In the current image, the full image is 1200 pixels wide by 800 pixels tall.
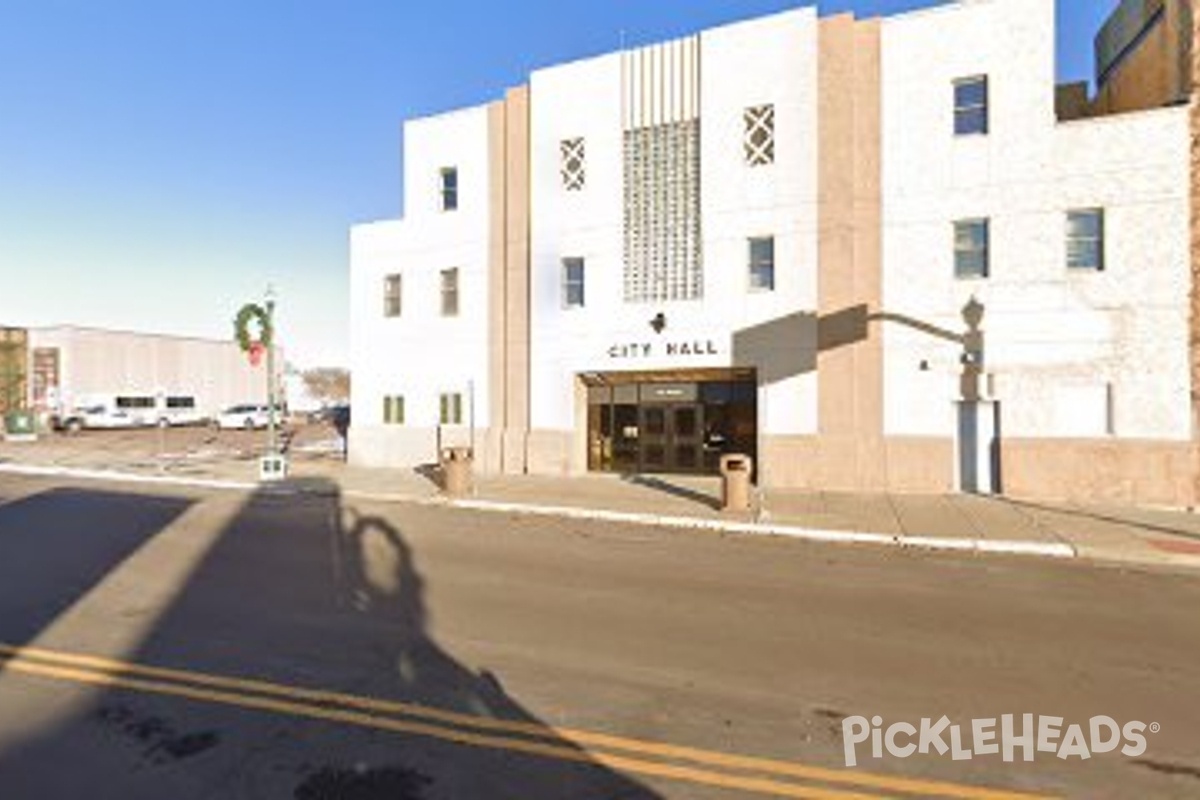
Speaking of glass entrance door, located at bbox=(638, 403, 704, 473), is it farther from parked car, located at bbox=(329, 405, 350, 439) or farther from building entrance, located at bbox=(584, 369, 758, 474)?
parked car, located at bbox=(329, 405, 350, 439)

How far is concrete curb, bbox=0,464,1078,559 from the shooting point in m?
12.9

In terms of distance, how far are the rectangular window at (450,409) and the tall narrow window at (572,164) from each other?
7.04 metres

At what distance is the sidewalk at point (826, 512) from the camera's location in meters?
13.0

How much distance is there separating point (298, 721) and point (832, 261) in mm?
16598

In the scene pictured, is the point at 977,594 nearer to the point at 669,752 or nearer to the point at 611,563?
the point at 611,563

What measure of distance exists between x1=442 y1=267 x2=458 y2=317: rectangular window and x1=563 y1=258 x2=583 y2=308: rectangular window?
3.89 meters

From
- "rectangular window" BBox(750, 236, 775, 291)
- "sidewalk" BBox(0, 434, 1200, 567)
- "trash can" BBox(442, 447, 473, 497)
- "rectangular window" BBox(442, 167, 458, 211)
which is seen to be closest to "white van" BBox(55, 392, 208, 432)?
"sidewalk" BBox(0, 434, 1200, 567)

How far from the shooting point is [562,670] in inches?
268

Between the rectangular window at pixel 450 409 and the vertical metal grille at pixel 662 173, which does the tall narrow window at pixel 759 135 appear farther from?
the rectangular window at pixel 450 409

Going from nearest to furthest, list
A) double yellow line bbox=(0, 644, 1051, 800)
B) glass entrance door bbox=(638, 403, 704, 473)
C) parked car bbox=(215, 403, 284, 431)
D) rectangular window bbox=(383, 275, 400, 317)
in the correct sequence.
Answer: double yellow line bbox=(0, 644, 1051, 800), glass entrance door bbox=(638, 403, 704, 473), rectangular window bbox=(383, 275, 400, 317), parked car bbox=(215, 403, 284, 431)

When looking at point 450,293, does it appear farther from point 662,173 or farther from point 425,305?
point 662,173

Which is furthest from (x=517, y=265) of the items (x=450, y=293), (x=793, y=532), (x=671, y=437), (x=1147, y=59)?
(x=1147, y=59)

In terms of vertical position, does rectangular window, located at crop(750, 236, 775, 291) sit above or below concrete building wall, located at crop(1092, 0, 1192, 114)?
below

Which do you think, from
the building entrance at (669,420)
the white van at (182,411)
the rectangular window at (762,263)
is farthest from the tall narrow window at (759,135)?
the white van at (182,411)
